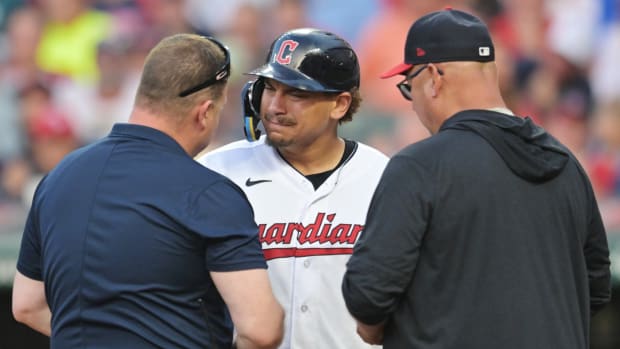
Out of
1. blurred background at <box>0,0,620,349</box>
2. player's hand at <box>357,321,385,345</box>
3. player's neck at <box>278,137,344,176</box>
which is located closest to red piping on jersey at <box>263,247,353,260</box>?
player's neck at <box>278,137,344,176</box>

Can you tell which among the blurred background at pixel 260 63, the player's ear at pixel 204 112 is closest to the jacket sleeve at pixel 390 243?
the player's ear at pixel 204 112

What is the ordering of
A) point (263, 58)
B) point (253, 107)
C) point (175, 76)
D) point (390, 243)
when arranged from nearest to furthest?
point (390, 243)
point (175, 76)
point (253, 107)
point (263, 58)

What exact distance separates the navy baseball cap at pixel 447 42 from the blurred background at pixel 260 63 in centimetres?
337

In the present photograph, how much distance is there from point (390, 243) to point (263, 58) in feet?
12.7

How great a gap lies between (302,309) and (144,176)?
785 mm

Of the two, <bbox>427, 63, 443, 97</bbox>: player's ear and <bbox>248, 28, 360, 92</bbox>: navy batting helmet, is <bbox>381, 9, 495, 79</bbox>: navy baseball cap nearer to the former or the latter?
<bbox>427, 63, 443, 97</bbox>: player's ear

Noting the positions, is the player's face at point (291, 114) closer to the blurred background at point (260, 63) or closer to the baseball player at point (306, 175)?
the baseball player at point (306, 175)

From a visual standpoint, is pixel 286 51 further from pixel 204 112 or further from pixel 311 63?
pixel 204 112

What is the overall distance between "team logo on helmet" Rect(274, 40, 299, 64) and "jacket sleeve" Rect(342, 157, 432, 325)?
0.75 metres

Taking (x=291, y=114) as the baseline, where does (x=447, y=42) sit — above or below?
above

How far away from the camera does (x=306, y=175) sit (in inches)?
130

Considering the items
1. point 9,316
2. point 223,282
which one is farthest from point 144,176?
point 9,316

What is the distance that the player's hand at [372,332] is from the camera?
8.75 feet

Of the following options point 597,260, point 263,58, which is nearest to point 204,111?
point 597,260
